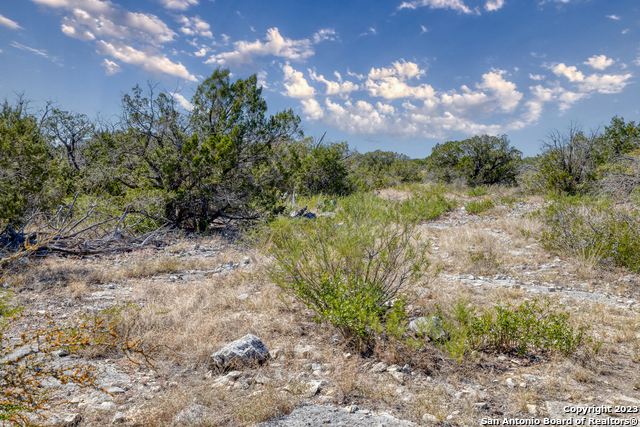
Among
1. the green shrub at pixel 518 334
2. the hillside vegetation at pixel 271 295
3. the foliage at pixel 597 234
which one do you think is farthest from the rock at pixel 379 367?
the foliage at pixel 597 234

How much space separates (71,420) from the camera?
2154mm

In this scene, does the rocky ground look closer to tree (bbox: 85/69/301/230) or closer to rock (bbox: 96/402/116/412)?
rock (bbox: 96/402/116/412)

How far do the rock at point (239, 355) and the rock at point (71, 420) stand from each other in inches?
40.0

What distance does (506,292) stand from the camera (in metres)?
4.73

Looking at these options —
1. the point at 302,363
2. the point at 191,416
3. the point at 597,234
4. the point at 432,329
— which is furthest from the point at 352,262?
the point at 597,234

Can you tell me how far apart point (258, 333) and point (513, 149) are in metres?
19.9

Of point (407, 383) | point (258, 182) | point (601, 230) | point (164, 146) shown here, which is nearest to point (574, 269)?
point (601, 230)

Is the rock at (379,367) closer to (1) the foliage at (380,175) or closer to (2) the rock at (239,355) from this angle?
(2) the rock at (239,355)

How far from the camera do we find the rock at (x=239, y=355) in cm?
297

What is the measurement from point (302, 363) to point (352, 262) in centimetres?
118

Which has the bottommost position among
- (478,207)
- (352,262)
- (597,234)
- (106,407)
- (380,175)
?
(106,407)

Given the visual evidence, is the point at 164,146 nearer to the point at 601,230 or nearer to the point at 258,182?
the point at 258,182

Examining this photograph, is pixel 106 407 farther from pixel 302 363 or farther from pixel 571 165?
pixel 571 165

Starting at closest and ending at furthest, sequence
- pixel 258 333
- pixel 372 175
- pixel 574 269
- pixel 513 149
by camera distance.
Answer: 1. pixel 258 333
2. pixel 574 269
3. pixel 513 149
4. pixel 372 175
